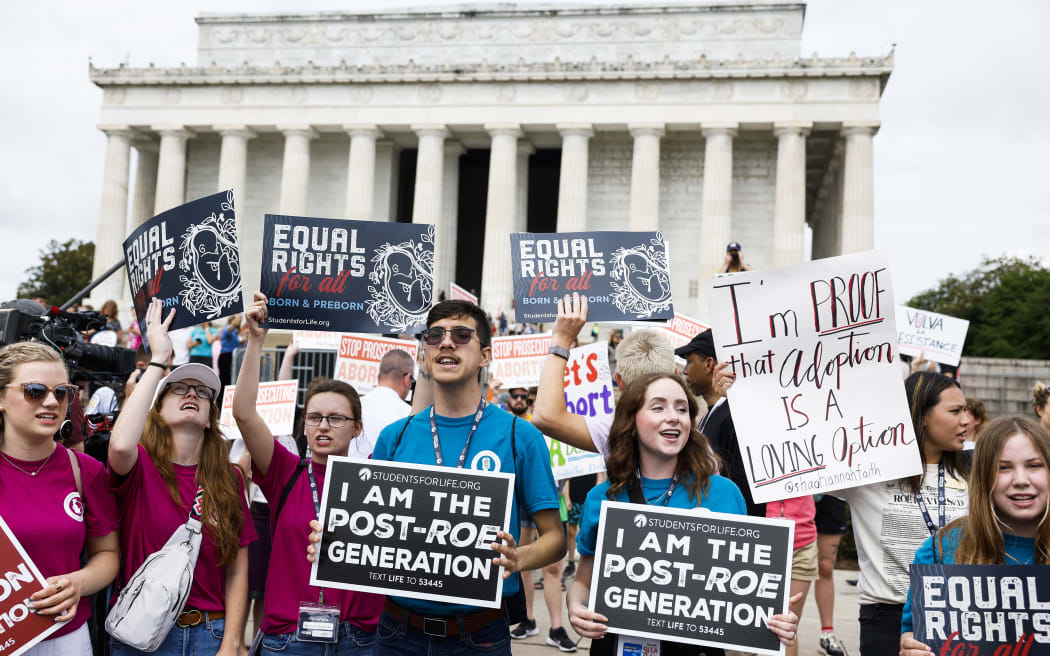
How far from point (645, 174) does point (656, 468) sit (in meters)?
38.7

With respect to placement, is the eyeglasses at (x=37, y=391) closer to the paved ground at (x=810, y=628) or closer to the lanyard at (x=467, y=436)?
the lanyard at (x=467, y=436)

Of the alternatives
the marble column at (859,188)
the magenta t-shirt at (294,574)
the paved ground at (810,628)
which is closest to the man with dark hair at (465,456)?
the magenta t-shirt at (294,574)

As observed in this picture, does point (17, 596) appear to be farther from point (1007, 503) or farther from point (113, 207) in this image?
point (113, 207)

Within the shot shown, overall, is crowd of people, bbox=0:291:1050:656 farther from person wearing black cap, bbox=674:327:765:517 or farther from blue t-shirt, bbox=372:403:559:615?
person wearing black cap, bbox=674:327:765:517

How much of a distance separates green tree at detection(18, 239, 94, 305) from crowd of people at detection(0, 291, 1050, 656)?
64.7m

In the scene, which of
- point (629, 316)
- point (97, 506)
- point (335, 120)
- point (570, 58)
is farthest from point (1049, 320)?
point (97, 506)

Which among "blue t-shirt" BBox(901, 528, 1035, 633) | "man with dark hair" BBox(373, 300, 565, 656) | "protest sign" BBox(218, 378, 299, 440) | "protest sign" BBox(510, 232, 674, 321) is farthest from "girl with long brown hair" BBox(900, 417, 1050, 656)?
"protest sign" BBox(218, 378, 299, 440)

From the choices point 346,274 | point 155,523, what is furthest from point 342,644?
point 346,274

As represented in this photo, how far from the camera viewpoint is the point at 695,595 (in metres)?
3.68

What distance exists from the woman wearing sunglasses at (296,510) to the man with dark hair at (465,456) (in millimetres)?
444

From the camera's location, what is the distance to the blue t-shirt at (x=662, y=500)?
12.9ft

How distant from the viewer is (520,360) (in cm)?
1138

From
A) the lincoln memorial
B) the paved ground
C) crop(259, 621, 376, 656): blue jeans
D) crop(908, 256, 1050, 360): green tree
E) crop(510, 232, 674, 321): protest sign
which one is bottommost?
the paved ground

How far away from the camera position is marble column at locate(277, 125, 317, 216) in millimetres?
43906
